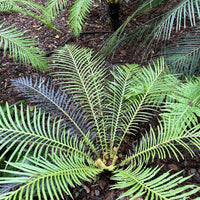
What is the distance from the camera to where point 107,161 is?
1637mm

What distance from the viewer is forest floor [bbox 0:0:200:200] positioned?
161 cm

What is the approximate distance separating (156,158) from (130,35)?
4.17 feet

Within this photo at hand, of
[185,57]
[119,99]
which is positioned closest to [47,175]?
[119,99]

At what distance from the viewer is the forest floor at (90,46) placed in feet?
5.29

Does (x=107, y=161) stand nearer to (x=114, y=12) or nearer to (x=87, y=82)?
(x=87, y=82)

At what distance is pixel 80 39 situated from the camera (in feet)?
9.30

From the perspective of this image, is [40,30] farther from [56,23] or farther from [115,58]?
[115,58]

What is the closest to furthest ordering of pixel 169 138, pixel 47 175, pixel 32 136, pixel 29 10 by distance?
pixel 47 175
pixel 169 138
pixel 32 136
pixel 29 10

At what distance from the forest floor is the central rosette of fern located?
0.33ft

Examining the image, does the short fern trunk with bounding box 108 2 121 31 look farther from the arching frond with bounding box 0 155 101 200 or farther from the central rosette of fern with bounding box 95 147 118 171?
the arching frond with bounding box 0 155 101 200

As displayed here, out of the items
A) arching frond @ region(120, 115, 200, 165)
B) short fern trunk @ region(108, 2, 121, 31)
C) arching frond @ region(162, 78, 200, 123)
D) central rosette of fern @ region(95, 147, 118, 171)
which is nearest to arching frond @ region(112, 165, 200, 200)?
arching frond @ region(120, 115, 200, 165)

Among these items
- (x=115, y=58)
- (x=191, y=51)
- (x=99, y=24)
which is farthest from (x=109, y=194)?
(x=99, y=24)

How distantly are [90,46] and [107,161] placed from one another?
1665 mm

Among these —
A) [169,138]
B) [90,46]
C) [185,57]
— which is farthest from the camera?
[90,46]
